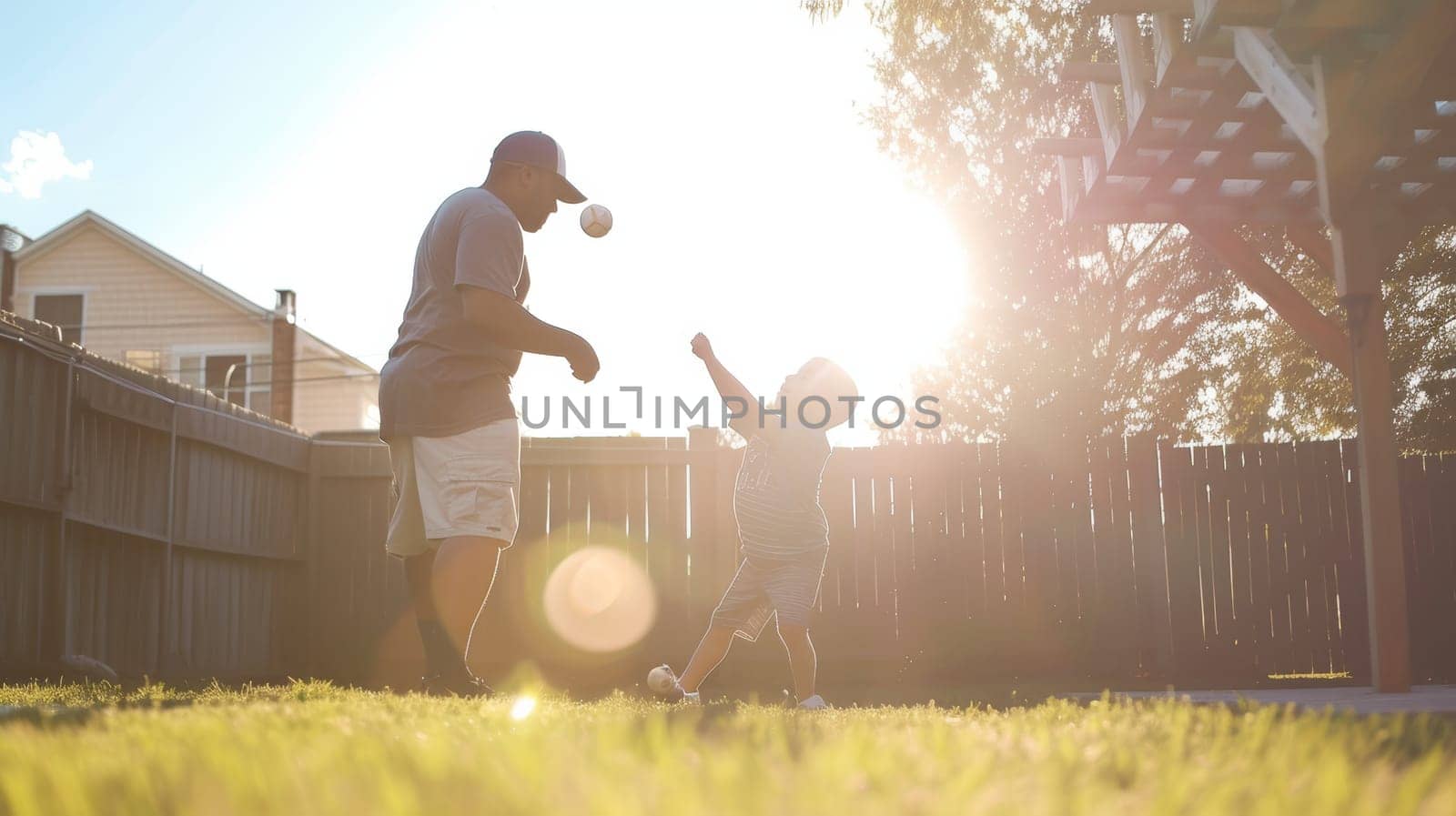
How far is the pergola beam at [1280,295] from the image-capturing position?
7043mm

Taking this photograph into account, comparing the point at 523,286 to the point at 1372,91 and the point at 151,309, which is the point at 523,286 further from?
the point at 151,309

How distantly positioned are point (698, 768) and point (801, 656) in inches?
160

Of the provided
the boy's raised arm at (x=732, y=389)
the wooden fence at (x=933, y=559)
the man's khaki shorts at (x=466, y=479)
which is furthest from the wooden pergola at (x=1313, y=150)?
the man's khaki shorts at (x=466, y=479)

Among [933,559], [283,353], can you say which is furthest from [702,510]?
[283,353]

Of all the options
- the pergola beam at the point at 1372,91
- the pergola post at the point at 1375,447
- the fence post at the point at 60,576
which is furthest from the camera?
the fence post at the point at 60,576

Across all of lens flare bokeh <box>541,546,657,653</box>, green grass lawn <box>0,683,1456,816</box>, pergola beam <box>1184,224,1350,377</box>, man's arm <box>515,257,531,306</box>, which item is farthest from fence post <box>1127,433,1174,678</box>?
green grass lawn <box>0,683,1456,816</box>

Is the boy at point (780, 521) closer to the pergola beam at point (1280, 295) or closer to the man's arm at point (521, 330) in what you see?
the man's arm at point (521, 330)

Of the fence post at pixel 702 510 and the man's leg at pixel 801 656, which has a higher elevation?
the fence post at pixel 702 510

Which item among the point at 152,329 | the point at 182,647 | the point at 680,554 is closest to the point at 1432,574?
Result: the point at 680,554

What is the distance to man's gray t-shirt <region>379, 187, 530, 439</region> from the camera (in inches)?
145

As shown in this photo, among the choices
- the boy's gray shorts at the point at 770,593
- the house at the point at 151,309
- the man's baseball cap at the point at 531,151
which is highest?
the house at the point at 151,309

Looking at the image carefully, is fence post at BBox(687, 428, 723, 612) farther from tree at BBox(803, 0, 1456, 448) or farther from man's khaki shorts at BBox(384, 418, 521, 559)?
tree at BBox(803, 0, 1456, 448)

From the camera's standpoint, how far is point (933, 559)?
895 cm

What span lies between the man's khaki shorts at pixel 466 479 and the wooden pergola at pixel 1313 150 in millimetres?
4069
